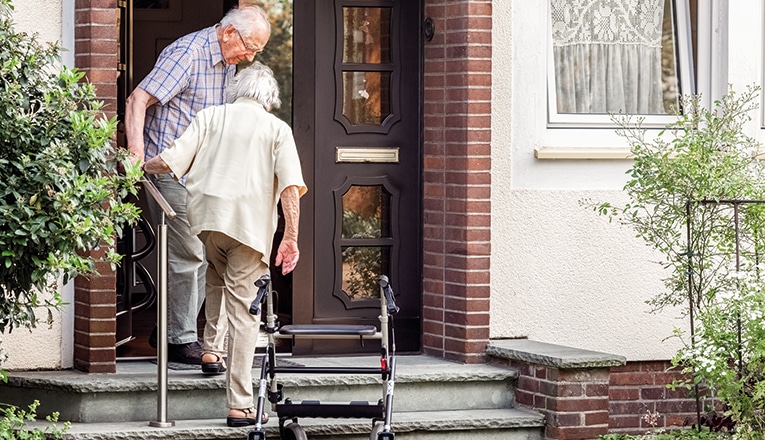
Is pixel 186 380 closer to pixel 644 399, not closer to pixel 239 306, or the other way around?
pixel 239 306

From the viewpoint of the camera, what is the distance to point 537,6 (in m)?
8.51

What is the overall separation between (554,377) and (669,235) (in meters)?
1.33

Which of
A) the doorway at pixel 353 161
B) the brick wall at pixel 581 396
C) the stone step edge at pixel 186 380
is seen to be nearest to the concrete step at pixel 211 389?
the stone step edge at pixel 186 380

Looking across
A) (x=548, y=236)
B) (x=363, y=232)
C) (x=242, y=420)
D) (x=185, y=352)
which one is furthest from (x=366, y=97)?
(x=242, y=420)

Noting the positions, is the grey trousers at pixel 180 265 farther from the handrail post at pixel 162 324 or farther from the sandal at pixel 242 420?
the sandal at pixel 242 420

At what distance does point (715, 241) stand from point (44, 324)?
383 centimetres

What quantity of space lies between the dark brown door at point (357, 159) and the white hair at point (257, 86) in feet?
4.33

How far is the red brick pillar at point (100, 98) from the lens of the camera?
297 inches

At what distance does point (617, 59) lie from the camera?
8.94m

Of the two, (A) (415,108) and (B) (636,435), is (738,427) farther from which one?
(A) (415,108)

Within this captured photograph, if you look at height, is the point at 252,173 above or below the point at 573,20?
below

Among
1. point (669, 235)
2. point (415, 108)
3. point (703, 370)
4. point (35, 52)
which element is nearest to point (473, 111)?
point (415, 108)

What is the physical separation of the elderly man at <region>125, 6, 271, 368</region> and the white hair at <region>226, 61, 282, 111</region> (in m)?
0.57

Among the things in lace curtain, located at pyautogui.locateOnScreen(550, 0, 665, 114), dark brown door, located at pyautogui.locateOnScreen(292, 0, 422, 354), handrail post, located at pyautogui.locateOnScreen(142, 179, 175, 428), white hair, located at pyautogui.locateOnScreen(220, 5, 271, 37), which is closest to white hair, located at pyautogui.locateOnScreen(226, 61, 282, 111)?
white hair, located at pyautogui.locateOnScreen(220, 5, 271, 37)
